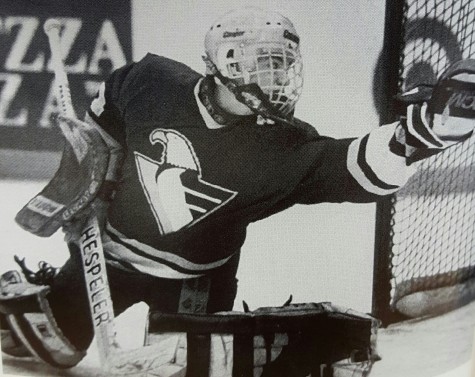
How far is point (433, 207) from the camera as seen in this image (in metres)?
0.92

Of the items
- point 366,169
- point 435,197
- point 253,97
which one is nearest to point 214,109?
point 253,97

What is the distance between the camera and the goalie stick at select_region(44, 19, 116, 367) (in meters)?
0.85

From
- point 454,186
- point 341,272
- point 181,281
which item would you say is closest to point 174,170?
point 181,281

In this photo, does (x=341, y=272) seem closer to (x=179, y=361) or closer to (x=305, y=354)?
(x=305, y=354)

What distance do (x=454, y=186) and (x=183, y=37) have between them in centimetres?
40

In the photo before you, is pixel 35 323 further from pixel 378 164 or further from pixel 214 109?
pixel 378 164

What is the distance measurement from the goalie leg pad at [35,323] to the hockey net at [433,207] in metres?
0.43

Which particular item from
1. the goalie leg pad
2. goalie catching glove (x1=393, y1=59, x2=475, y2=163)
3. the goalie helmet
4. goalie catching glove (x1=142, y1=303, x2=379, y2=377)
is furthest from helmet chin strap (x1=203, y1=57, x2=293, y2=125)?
the goalie leg pad

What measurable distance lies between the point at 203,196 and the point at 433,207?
11.8 inches

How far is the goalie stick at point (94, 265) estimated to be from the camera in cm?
85

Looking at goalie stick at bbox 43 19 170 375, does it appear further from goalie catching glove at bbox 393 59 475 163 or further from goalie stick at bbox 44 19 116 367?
goalie catching glove at bbox 393 59 475 163

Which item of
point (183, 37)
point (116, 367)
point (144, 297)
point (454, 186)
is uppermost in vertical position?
point (183, 37)

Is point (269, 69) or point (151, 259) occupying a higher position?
point (269, 69)

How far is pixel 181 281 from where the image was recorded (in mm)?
911
